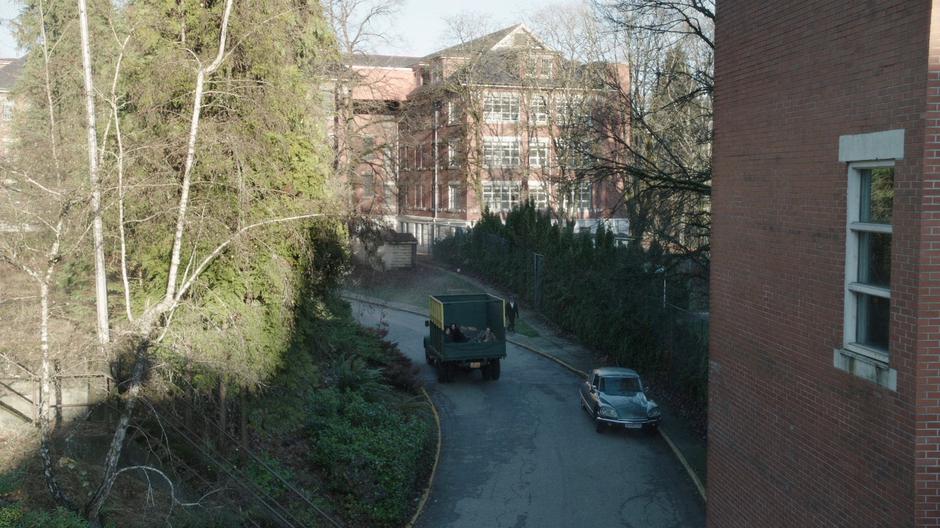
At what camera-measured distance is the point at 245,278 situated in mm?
14336

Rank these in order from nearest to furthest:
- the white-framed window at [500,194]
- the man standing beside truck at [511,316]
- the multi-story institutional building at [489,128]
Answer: the man standing beside truck at [511,316], the multi-story institutional building at [489,128], the white-framed window at [500,194]

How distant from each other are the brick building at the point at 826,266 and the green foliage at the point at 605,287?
959 cm

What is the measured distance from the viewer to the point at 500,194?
5412 cm

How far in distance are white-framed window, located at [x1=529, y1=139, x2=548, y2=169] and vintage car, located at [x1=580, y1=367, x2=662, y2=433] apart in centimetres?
2841

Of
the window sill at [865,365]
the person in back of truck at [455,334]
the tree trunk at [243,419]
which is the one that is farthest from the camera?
the person in back of truck at [455,334]

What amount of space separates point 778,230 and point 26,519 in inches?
378

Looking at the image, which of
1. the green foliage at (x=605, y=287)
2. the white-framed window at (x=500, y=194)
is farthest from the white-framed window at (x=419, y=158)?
the green foliage at (x=605, y=287)

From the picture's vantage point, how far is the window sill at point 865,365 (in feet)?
26.3

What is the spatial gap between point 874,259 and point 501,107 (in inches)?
1747

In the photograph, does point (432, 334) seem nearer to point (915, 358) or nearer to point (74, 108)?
point (74, 108)

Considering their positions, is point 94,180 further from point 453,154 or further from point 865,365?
point 453,154

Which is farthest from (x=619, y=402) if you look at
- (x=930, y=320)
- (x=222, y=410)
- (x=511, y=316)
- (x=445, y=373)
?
(x=930, y=320)

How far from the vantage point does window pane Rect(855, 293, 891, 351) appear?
27.2ft

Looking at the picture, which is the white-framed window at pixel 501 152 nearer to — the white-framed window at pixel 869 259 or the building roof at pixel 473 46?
the building roof at pixel 473 46
